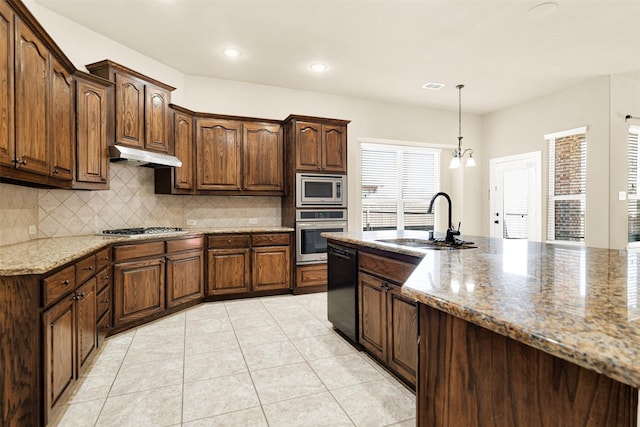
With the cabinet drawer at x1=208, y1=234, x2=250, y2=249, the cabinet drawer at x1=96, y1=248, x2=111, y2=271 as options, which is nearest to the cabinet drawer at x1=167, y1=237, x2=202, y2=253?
the cabinet drawer at x1=208, y1=234, x2=250, y2=249

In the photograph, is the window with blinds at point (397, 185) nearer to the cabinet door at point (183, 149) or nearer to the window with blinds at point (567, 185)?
the window with blinds at point (567, 185)

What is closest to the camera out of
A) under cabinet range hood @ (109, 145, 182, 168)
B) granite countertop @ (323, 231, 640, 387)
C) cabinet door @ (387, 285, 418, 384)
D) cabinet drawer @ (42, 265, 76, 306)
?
granite countertop @ (323, 231, 640, 387)

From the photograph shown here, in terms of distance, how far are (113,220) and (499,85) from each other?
5.43 m

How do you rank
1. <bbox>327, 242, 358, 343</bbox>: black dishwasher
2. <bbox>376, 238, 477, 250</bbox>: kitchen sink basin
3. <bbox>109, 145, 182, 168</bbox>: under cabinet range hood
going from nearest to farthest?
<bbox>376, 238, 477, 250</bbox>: kitchen sink basin, <bbox>327, 242, 358, 343</bbox>: black dishwasher, <bbox>109, 145, 182, 168</bbox>: under cabinet range hood

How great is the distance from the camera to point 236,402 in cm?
196

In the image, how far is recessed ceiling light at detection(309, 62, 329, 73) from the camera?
4.07 meters

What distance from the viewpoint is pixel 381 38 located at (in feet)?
11.3

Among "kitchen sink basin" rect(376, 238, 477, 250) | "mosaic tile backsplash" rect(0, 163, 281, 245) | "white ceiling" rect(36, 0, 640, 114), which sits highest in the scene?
"white ceiling" rect(36, 0, 640, 114)

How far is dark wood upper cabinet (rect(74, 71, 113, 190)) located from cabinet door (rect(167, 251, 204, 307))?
1.04 m

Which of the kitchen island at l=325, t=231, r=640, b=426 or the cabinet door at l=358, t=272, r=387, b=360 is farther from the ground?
the kitchen island at l=325, t=231, r=640, b=426

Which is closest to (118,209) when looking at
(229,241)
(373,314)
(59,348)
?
(229,241)

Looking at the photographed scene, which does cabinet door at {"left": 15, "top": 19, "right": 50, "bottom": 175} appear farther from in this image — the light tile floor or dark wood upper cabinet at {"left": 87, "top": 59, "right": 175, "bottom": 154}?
the light tile floor

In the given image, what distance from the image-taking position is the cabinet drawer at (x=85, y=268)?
2140 millimetres

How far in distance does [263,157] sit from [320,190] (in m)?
0.92
